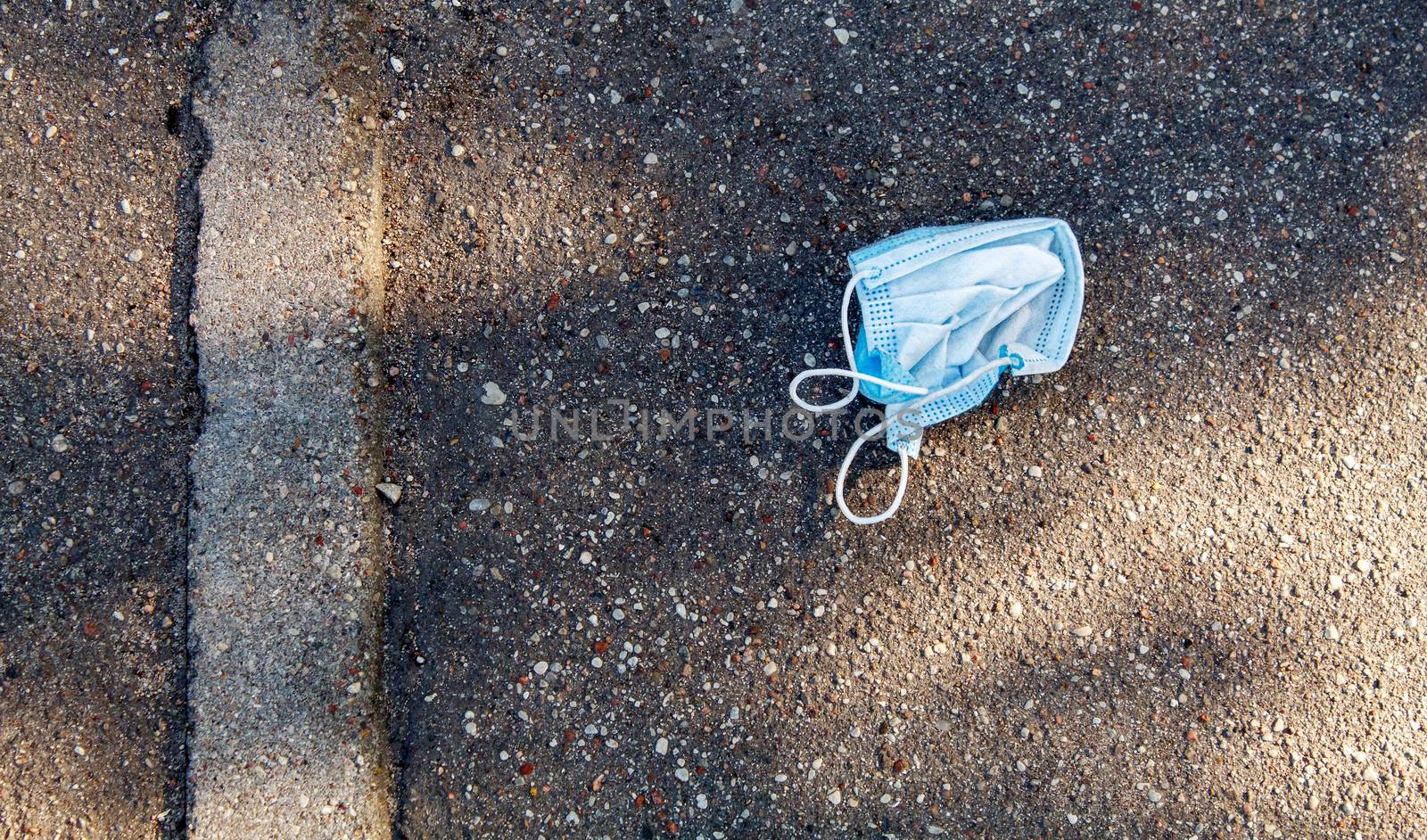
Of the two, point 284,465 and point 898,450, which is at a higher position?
point 284,465

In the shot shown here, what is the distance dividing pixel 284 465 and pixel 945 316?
5.72 ft

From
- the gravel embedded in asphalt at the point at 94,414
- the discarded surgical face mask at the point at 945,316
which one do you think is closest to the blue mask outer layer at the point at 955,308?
the discarded surgical face mask at the point at 945,316

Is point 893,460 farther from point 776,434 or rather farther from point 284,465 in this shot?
point 284,465

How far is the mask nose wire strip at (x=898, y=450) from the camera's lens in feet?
6.38

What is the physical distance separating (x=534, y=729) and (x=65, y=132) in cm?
205

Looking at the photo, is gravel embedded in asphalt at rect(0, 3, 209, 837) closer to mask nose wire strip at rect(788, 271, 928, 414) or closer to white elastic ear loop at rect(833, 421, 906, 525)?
mask nose wire strip at rect(788, 271, 928, 414)

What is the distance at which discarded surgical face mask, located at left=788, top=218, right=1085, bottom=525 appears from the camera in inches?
77.9

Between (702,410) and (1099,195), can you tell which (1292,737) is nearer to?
(1099,195)

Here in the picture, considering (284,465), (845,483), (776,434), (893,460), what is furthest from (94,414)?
(893,460)

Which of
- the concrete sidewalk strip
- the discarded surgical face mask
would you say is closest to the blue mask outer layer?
the discarded surgical face mask

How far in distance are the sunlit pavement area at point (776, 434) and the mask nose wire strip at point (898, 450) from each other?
4 centimetres

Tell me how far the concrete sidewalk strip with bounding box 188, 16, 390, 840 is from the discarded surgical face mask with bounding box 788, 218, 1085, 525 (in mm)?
1206

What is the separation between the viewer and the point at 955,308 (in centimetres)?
199

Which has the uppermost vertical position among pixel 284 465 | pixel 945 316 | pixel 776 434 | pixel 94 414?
pixel 94 414
